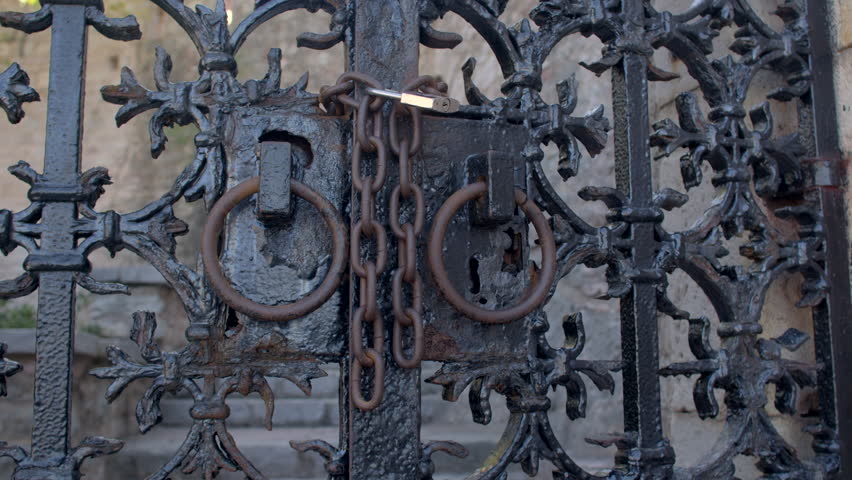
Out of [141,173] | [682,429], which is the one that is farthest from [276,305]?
[141,173]

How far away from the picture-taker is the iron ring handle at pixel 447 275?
122 cm

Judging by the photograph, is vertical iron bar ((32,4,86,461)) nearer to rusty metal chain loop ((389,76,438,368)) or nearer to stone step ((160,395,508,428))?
rusty metal chain loop ((389,76,438,368))

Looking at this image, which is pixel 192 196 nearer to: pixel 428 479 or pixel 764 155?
pixel 428 479

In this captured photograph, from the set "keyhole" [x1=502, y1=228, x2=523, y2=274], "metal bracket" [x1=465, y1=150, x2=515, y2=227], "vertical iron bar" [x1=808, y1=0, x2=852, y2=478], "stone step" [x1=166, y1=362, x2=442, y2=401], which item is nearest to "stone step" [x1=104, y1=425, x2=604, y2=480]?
"stone step" [x1=166, y1=362, x2=442, y2=401]

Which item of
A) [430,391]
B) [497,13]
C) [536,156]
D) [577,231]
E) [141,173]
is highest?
[141,173]

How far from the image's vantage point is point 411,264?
3.74 feet

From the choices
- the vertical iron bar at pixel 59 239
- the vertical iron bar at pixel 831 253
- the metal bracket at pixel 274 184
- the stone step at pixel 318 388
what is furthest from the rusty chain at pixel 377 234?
the stone step at pixel 318 388

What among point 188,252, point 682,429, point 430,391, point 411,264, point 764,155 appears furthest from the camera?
point 188,252

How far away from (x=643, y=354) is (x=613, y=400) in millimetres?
1682

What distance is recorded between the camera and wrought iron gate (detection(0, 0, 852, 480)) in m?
1.19

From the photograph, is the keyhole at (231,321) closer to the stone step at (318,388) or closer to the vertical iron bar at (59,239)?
the vertical iron bar at (59,239)

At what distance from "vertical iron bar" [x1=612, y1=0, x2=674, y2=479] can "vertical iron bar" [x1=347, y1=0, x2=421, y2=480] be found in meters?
0.49

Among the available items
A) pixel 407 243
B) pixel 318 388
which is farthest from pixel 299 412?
pixel 407 243

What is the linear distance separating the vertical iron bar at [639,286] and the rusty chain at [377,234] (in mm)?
512
